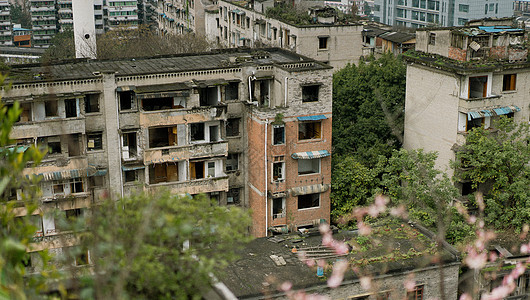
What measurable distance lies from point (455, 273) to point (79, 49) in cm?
4063

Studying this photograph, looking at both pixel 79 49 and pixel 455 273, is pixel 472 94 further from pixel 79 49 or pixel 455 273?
pixel 79 49

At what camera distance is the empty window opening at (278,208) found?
3622 cm

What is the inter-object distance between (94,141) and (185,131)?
179 inches

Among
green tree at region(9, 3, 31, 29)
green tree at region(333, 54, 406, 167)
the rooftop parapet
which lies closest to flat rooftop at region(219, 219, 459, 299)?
green tree at region(333, 54, 406, 167)

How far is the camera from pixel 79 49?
58688mm

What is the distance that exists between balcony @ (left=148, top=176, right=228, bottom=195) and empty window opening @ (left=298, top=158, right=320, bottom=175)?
4.30 meters

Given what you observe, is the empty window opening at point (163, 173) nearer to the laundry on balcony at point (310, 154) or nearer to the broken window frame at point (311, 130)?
the laundry on balcony at point (310, 154)

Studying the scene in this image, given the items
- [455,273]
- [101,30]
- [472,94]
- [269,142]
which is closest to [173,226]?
[455,273]

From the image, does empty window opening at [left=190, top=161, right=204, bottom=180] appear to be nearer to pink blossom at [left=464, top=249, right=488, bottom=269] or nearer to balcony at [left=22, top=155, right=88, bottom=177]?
balcony at [left=22, top=155, right=88, bottom=177]

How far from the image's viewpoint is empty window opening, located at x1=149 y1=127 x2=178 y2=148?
114 feet

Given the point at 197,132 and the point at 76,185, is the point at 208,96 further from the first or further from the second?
the point at 76,185

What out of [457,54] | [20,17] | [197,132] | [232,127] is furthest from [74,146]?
[20,17]

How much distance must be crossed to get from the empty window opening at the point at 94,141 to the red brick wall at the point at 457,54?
64.3 feet

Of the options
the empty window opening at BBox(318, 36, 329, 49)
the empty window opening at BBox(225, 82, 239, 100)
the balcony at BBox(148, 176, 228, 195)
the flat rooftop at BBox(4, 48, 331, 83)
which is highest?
the flat rooftop at BBox(4, 48, 331, 83)
